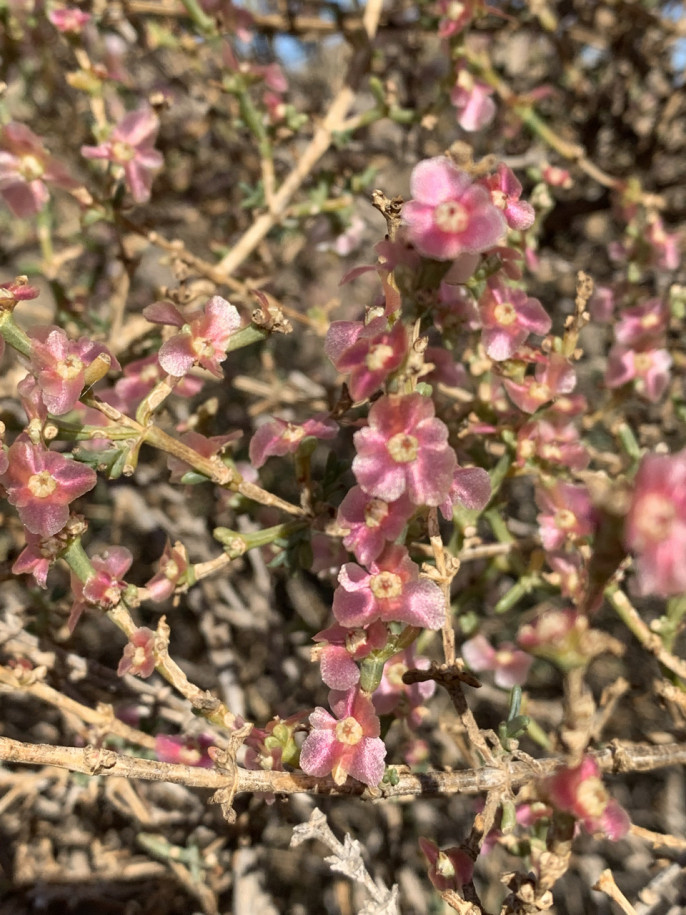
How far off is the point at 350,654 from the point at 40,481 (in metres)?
0.46

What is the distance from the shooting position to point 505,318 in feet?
4.08

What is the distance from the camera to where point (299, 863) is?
7.52 feet

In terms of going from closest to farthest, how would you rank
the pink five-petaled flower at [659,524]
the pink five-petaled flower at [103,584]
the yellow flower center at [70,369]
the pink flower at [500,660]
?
1. the pink five-petaled flower at [659,524]
2. the yellow flower center at [70,369]
3. the pink five-petaled flower at [103,584]
4. the pink flower at [500,660]

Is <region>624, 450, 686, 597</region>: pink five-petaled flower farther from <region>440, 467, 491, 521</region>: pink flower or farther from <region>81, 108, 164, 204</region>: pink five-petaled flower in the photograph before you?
<region>81, 108, 164, 204</region>: pink five-petaled flower

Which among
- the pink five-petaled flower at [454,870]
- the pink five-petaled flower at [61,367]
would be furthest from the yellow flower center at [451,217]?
the pink five-petaled flower at [454,870]

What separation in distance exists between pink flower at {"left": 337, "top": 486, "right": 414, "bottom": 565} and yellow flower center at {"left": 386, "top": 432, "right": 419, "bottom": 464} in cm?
6

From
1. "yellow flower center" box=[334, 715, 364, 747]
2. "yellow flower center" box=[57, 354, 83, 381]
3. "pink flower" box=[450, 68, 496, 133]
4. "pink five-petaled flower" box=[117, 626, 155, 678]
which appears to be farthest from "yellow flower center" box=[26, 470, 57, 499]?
"pink flower" box=[450, 68, 496, 133]

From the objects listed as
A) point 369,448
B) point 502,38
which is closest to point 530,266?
point 369,448

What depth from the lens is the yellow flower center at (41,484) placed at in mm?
1081

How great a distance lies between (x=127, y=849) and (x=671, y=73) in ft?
8.79

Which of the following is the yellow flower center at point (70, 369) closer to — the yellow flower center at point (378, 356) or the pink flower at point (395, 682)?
the yellow flower center at point (378, 356)

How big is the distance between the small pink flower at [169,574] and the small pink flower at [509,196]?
0.68m

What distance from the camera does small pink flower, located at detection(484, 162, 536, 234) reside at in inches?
44.6

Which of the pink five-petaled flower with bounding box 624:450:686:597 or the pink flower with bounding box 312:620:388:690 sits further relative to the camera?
the pink flower with bounding box 312:620:388:690
